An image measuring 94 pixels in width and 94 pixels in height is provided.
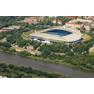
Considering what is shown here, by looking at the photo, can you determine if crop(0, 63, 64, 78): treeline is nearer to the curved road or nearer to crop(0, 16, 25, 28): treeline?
the curved road

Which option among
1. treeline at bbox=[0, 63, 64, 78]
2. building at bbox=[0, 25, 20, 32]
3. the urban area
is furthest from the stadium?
treeline at bbox=[0, 63, 64, 78]

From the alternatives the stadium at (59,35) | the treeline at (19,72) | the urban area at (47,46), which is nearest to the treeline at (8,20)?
the urban area at (47,46)

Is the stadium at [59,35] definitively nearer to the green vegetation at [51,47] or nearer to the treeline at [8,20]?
the green vegetation at [51,47]

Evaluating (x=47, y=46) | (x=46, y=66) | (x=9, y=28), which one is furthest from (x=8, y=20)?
(x=46, y=66)

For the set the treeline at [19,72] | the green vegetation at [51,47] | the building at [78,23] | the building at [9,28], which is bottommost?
the treeline at [19,72]

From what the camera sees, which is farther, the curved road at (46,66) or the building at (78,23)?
the building at (78,23)
